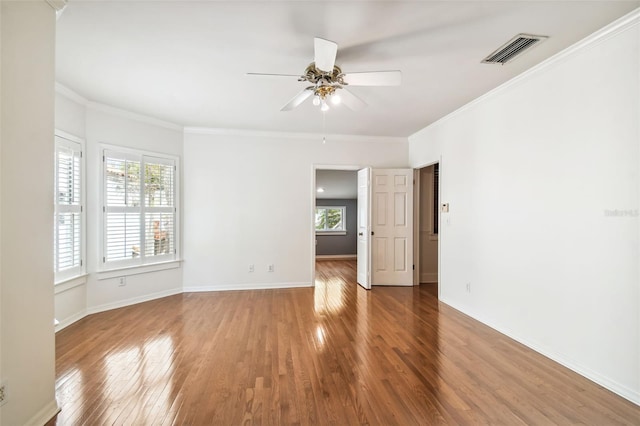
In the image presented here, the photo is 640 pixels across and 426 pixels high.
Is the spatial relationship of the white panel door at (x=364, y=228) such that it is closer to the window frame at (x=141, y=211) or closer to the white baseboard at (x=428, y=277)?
the white baseboard at (x=428, y=277)

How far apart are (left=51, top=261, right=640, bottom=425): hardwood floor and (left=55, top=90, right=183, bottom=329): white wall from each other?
265mm

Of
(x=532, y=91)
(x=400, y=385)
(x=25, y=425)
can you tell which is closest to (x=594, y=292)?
(x=400, y=385)

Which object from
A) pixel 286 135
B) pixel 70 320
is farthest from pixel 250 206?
pixel 70 320

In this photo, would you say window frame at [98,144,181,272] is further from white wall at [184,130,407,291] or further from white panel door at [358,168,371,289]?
white panel door at [358,168,371,289]

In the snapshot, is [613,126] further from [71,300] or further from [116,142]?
[71,300]

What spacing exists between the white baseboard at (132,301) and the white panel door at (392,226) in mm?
3420

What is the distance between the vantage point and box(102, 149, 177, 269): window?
13.2ft

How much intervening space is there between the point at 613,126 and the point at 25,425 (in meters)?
4.39

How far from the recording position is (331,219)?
9.02 metres

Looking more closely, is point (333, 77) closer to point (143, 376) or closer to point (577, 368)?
point (143, 376)

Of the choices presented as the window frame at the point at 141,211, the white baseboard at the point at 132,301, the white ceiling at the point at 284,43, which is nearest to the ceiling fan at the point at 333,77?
the white ceiling at the point at 284,43

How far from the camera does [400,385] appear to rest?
2.22 metres

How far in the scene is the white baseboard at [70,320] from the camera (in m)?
3.30

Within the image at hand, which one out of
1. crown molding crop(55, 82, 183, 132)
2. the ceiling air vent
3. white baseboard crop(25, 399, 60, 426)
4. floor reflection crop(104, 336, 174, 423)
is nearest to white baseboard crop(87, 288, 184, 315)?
floor reflection crop(104, 336, 174, 423)
